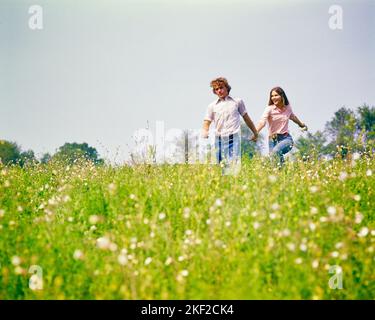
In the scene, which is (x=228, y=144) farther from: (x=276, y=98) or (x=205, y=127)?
(x=276, y=98)

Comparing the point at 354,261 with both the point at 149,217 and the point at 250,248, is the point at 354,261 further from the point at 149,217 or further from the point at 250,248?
the point at 149,217

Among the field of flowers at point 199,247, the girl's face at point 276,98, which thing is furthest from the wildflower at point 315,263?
the girl's face at point 276,98

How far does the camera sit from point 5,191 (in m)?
5.83

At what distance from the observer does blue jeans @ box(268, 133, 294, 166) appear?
7766 mm

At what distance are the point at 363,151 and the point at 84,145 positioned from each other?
70.5 metres

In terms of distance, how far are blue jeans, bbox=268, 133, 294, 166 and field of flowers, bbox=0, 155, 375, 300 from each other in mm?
2681

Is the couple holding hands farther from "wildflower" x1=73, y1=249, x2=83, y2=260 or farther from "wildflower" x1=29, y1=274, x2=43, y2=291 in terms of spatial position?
"wildflower" x1=29, y1=274, x2=43, y2=291

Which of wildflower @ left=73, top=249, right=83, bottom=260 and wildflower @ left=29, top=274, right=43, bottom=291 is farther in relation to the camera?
wildflower @ left=73, top=249, right=83, bottom=260

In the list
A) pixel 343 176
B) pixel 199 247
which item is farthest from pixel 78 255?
pixel 343 176

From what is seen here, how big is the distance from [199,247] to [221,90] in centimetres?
422

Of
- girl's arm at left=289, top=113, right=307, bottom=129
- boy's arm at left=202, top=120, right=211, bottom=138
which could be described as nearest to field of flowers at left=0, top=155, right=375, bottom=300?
boy's arm at left=202, top=120, right=211, bottom=138

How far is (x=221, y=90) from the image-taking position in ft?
24.8

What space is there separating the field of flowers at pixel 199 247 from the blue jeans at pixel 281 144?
268 cm

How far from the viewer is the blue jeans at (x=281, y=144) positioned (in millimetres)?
7766
